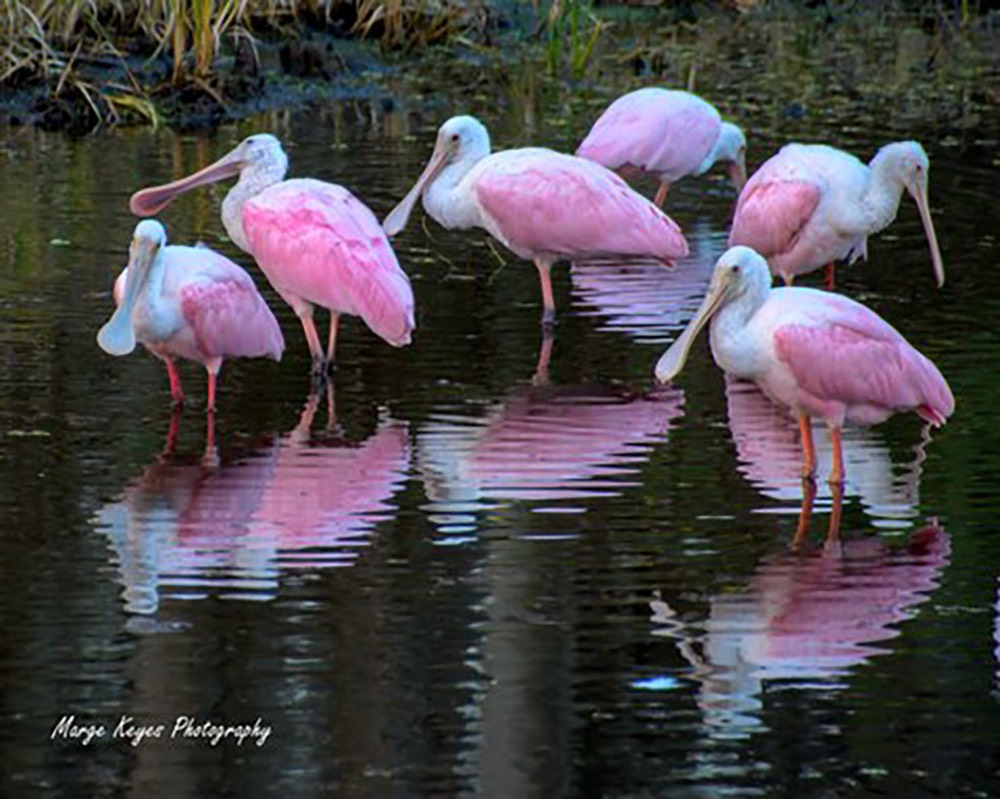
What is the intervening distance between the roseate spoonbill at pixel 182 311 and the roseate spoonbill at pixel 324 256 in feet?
1.44

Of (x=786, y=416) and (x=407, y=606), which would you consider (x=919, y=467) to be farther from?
(x=407, y=606)

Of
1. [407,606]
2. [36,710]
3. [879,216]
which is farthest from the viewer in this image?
[879,216]

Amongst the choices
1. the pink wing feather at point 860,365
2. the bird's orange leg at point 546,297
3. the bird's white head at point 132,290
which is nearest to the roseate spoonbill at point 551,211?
the bird's orange leg at point 546,297

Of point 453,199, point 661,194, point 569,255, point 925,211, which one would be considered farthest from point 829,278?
point 661,194

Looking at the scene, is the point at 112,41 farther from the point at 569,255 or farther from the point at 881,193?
the point at 881,193

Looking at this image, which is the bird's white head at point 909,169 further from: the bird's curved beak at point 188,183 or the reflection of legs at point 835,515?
the reflection of legs at point 835,515

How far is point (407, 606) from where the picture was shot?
22.9ft

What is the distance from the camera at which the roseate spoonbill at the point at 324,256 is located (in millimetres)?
9758

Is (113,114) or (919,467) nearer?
(919,467)

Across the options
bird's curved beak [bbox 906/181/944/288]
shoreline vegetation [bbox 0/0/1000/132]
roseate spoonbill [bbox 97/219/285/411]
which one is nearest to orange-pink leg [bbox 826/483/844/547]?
roseate spoonbill [bbox 97/219/285/411]

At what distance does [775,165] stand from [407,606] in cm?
484

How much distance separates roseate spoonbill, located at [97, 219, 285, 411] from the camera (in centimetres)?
912

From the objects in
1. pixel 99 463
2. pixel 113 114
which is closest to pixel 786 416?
pixel 99 463

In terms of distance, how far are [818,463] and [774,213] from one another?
9.00 ft
